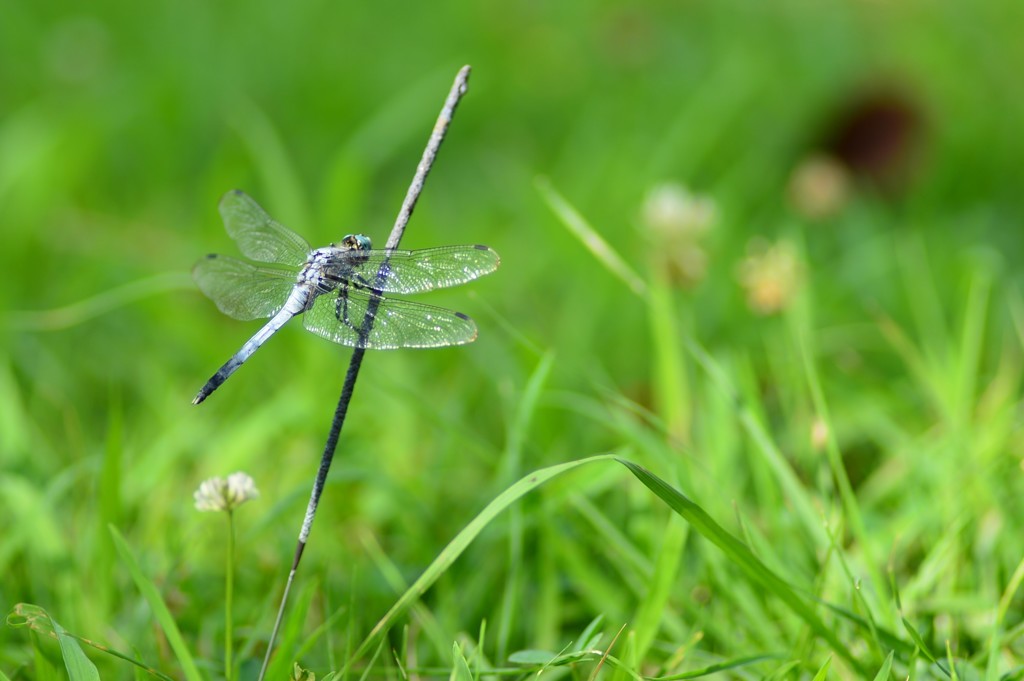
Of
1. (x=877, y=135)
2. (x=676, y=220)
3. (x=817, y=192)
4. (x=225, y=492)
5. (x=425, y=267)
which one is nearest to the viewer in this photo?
(x=225, y=492)

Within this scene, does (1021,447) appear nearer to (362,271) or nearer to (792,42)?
(362,271)

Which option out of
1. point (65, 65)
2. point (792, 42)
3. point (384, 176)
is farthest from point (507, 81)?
point (65, 65)

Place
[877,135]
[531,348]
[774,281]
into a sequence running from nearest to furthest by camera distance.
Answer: [531,348] < [774,281] < [877,135]

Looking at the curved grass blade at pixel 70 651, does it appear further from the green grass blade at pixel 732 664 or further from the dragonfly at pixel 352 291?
the green grass blade at pixel 732 664

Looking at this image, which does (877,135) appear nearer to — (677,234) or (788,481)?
(677,234)

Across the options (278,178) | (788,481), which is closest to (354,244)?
(788,481)

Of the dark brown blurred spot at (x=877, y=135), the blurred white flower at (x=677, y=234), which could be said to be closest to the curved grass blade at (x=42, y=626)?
the blurred white flower at (x=677, y=234)
